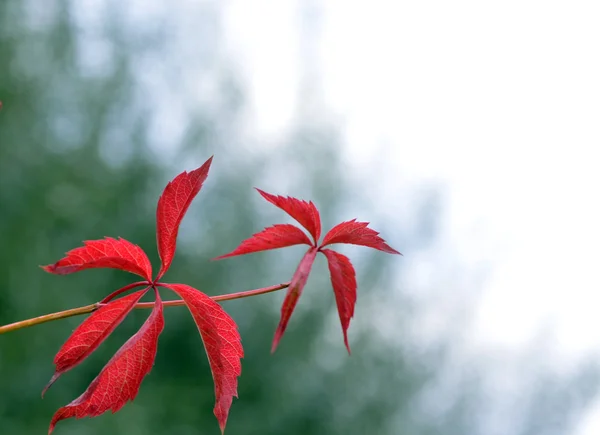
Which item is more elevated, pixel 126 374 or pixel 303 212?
pixel 303 212

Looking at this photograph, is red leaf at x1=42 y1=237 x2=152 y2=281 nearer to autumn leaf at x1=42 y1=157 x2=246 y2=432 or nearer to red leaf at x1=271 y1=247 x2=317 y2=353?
autumn leaf at x1=42 y1=157 x2=246 y2=432

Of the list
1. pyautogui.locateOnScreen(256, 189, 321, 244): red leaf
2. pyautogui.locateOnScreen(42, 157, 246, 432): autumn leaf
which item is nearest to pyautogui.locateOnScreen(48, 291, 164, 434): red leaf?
pyautogui.locateOnScreen(42, 157, 246, 432): autumn leaf

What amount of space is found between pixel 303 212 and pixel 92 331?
16 centimetres

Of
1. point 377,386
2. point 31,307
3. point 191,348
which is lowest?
point 377,386

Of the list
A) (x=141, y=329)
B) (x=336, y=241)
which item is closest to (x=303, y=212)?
(x=336, y=241)

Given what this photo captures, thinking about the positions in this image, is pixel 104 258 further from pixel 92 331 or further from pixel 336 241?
pixel 336 241

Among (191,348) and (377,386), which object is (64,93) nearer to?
(191,348)

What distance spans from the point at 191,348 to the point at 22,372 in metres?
2.18

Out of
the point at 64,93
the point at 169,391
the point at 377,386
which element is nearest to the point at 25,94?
the point at 64,93

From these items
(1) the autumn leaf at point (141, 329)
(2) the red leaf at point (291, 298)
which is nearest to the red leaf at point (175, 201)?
(1) the autumn leaf at point (141, 329)

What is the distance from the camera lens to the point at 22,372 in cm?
771

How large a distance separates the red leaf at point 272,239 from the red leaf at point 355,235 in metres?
0.02

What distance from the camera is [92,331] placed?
0.45m

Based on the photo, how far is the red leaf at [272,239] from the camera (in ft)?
1.51
